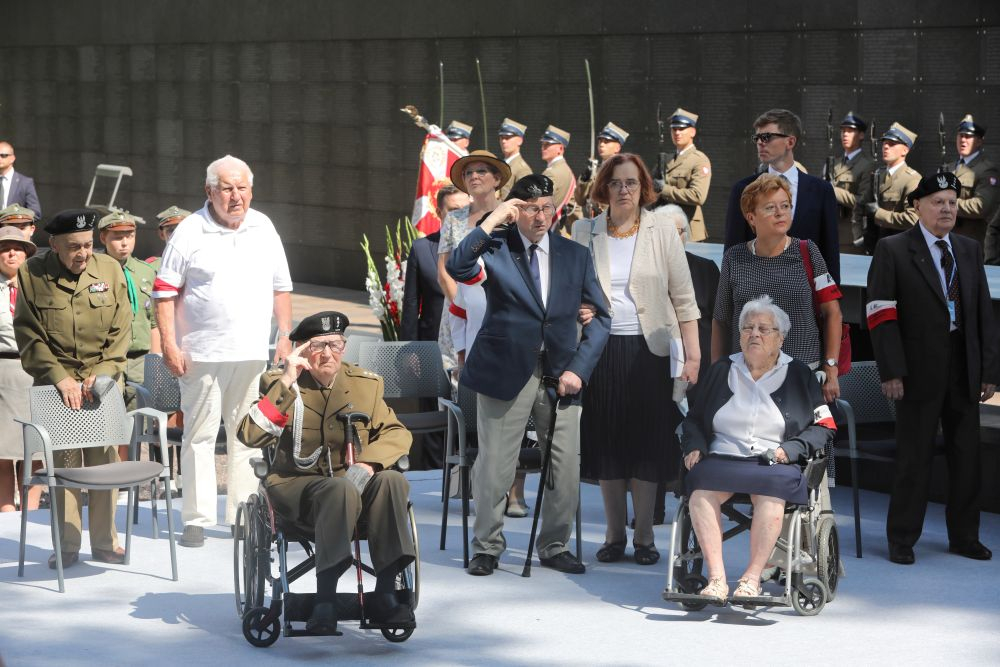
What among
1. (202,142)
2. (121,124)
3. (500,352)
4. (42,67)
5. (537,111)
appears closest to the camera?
(500,352)

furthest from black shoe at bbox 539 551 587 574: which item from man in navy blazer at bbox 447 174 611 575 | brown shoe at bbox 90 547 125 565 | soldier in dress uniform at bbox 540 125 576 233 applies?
soldier in dress uniform at bbox 540 125 576 233

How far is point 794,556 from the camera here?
6.13 metres

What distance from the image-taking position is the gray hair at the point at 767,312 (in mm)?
6348

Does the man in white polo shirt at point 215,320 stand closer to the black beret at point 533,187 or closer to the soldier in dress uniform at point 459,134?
the black beret at point 533,187

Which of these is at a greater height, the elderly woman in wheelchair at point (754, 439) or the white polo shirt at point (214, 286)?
the white polo shirt at point (214, 286)

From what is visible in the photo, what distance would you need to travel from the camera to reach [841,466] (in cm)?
869

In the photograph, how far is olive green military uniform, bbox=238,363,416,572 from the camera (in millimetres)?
5645

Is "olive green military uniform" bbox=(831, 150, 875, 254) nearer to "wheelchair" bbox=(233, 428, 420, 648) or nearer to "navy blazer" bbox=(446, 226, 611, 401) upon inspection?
"navy blazer" bbox=(446, 226, 611, 401)

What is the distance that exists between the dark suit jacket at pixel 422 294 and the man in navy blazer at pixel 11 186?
6.03 m

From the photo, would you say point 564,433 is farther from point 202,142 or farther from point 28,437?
point 202,142

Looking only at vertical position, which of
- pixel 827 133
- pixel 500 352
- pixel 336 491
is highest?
pixel 827 133

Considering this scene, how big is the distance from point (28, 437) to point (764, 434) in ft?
9.73

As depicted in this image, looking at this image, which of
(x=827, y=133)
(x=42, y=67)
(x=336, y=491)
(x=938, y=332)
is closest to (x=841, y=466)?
(x=938, y=332)

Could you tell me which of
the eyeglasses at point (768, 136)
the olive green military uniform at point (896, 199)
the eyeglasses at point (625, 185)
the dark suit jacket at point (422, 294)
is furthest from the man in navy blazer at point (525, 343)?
the olive green military uniform at point (896, 199)
